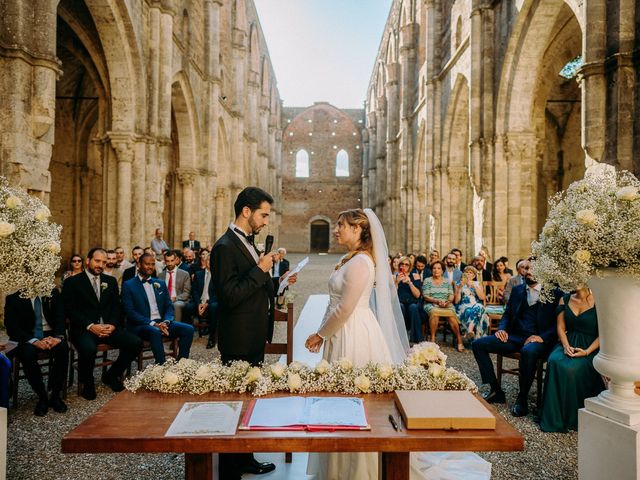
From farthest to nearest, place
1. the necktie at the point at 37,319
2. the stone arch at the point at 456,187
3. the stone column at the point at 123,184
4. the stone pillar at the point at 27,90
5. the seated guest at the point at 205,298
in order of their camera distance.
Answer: the stone arch at the point at 456,187
the stone column at the point at 123,184
the seated guest at the point at 205,298
the stone pillar at the point at 27,90
the necktie at the point at 37,319

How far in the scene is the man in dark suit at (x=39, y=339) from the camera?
454 cm

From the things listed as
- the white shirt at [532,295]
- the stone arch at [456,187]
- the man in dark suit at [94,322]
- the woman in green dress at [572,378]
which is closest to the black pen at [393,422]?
the woman in green dress at [572,378]

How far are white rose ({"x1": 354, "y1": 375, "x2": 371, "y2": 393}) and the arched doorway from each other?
140ft

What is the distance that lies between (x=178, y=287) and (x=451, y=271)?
4.86 metres

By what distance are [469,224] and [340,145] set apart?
28.7 metres

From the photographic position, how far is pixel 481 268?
9422mm

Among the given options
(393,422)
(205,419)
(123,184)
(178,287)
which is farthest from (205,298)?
(393,422)

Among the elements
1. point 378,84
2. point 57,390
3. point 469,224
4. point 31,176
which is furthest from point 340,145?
point 57,390

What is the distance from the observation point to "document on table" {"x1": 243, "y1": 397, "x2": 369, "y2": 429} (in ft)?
6.42

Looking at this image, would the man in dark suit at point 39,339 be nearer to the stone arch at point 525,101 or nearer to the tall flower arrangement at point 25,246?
the tall flower arrangement at point 25,246

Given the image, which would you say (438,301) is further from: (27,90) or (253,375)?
(27,90)

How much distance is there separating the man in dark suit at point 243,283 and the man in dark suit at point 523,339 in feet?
9.40

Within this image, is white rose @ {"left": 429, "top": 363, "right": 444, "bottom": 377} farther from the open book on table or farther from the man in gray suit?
the man in gray suit

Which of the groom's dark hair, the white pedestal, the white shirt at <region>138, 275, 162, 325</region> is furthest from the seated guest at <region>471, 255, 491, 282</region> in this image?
the groom's dark hair
